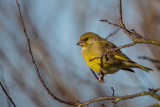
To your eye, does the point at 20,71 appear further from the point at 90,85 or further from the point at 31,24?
the point at 90,85

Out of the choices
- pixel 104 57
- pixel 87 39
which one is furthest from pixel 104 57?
pixel 87 39

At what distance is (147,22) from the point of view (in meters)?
7.18

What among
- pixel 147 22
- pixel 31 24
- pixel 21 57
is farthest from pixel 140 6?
pixel 21 57

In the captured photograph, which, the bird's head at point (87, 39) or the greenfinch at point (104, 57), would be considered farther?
the bird's head at point (87, 39)

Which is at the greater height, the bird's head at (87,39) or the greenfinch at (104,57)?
the bird's head at (87,39)

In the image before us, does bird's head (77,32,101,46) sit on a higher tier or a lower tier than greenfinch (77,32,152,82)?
higher

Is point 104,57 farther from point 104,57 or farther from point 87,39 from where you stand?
point 87,39

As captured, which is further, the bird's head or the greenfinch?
the bird's head

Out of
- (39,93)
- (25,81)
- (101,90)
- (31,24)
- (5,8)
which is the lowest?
(101,90)

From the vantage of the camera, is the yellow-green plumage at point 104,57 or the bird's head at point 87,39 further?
the bird's head at point 87,39

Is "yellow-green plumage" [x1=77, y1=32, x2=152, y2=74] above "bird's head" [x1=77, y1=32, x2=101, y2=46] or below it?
below

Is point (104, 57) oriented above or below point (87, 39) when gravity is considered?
below

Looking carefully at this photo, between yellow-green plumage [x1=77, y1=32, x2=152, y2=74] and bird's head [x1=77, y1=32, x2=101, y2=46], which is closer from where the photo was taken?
yellow-green plumage [x1=77, y1=32, x2=152, y2=74]

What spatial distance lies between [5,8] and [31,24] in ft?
3.12
